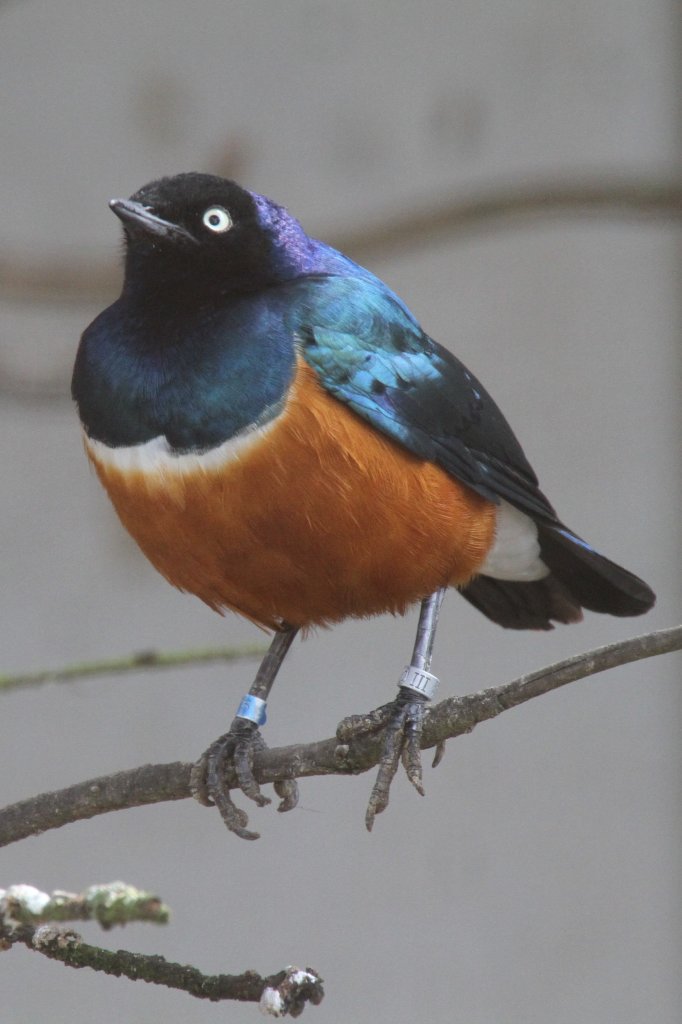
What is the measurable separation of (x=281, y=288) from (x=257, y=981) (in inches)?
33.7

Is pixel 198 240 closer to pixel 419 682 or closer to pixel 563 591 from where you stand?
pixel 419 682

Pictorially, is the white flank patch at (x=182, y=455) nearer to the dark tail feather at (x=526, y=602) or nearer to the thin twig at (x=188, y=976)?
the thin twig at (x=188, y=976)

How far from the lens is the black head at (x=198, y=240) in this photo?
5.63ft

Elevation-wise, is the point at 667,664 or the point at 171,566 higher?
the point at 667,664

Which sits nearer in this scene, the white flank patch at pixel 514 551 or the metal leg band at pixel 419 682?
the metal leg band at pixel 419 682

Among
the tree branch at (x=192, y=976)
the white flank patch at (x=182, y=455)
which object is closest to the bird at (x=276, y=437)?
the white flank patch at (x=182, y=455)

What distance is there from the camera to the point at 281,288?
5.74ft

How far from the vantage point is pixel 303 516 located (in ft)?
5.39

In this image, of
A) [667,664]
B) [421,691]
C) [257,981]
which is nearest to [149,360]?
[421,691]

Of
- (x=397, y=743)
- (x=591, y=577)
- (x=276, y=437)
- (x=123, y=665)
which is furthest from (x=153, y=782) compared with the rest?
(x=591, y=577)

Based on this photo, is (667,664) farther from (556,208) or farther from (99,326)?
(99,326)

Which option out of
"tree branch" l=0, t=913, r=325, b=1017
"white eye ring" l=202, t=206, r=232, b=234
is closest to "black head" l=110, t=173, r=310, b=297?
"white eye ring" l=202, t=206, r=232, b=234

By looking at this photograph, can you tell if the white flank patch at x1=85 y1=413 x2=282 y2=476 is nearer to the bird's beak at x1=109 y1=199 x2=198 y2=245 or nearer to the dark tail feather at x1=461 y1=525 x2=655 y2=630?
the bird's beak at x1=109 y1=199 x2=198 y2=245

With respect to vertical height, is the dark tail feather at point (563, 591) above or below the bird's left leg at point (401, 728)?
above
